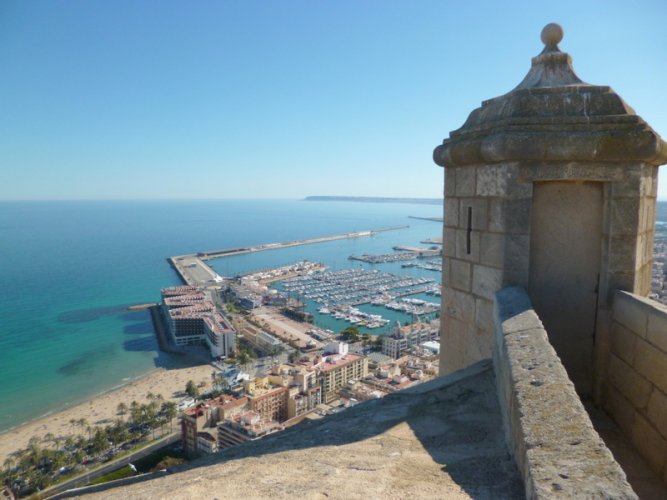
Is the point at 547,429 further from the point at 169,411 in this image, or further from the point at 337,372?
the point at 337,372

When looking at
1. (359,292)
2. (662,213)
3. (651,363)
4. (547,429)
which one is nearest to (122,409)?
(651,363)

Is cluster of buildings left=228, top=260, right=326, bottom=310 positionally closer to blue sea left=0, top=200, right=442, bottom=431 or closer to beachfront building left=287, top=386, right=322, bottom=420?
blue sea left=0, top=200, right=442, bottom=431

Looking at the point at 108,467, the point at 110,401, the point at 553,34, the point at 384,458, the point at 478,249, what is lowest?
the point at 108,467

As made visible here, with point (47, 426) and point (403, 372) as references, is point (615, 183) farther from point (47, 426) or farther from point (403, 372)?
point (403, 372)

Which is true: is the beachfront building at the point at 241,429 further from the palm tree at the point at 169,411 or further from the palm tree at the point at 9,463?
the palm tree at the point at 9,463

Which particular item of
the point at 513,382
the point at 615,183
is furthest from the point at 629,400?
the point at 513,382
